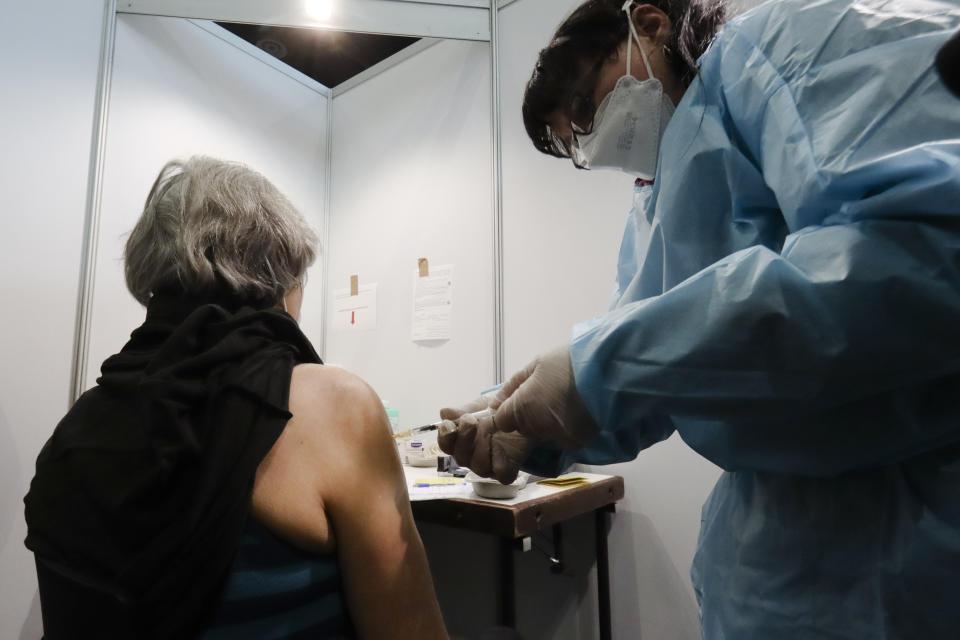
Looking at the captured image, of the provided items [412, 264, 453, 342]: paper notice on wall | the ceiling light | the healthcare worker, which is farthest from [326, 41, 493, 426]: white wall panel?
the healthcare worker

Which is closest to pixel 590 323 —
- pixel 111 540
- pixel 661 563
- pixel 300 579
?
pixel 300 579

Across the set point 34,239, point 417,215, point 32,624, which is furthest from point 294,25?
point 32,624

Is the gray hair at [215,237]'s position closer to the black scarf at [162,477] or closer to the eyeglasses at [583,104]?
the black scarf at [162,477]

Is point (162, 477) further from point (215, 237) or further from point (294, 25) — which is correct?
point (294, 25)

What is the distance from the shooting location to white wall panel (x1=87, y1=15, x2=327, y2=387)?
2.02 meters

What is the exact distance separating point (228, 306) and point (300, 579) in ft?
1.30

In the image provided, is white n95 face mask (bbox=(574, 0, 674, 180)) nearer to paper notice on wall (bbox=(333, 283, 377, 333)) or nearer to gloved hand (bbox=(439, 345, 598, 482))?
gloved hand (bbox=(439, 345, 598, 482))

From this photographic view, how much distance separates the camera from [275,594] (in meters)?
0.62

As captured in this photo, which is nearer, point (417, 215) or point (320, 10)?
point (320, 10)

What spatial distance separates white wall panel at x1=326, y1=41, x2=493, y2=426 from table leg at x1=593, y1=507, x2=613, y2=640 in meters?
0.67

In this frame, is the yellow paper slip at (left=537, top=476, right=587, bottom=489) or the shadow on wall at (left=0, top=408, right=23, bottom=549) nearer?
the yellow paper slip at (left=537, top=476, right=587, bottom=489)

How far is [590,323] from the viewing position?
0.59 m

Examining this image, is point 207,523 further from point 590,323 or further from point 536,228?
point 536,228

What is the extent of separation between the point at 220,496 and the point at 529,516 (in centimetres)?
83
